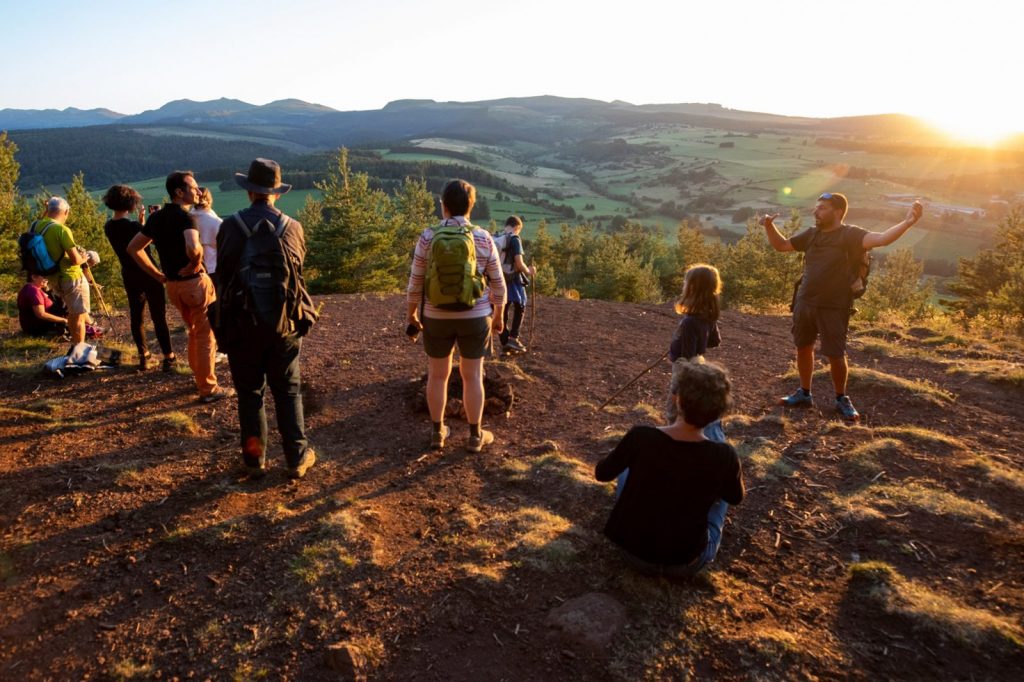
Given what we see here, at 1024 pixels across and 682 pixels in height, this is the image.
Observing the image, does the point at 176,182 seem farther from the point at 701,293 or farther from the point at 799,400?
the point at 799,400

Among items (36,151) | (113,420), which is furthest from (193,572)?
(36,151)

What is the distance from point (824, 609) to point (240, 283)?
14.1 ft

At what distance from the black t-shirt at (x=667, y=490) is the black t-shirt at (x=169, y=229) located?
440 cm

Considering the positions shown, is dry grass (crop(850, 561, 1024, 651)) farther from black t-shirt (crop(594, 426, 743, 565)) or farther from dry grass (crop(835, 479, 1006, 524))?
black t-shirt (crop(594, 426, 743, 565))

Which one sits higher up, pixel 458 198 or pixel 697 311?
pixel 458 198

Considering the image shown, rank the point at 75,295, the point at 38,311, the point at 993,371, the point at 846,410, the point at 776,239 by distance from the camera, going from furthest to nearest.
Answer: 1. the point at 993,371
2. the point at 38,311
3. the point at 75,295
4. the point at 846,410
5. the point at 776,239

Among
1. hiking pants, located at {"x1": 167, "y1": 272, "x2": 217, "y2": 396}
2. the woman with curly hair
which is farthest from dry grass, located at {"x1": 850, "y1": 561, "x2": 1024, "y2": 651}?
the woman with curly hair

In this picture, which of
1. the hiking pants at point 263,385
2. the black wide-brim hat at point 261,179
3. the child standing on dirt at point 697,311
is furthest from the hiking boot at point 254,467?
the child standing on dirt at point 697,311

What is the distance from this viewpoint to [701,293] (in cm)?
445

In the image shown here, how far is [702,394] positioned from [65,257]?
23.3 ft

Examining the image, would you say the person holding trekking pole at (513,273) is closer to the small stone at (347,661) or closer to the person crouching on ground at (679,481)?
the person crouching on ground at (679,481)

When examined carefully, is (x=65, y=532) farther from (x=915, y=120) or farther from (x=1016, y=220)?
(x=915, y=120)

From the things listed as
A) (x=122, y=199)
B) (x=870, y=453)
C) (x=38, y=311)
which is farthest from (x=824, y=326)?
(x=38, y=311)

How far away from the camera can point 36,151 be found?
13438 centimetres
